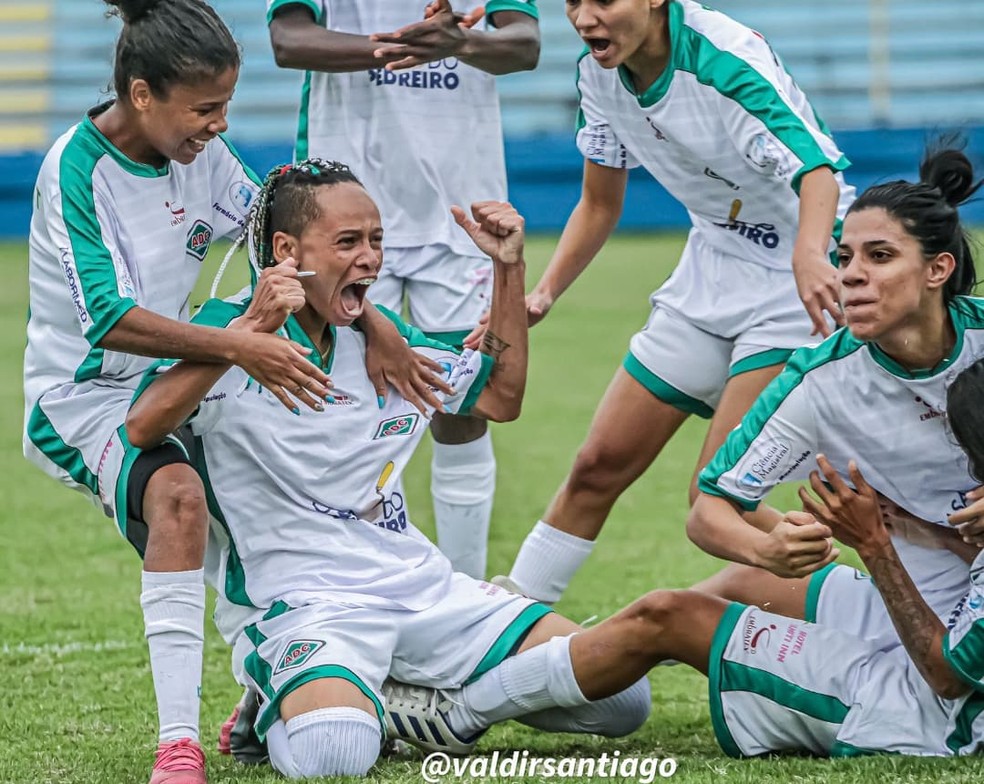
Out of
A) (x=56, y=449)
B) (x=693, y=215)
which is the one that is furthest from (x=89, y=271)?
(x=693, y=215)

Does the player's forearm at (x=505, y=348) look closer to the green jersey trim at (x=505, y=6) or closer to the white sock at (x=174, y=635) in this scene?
the white sock at (x=174, y=635)

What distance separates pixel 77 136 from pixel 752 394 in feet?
6.30

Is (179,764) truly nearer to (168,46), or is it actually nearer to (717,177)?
(168,46)

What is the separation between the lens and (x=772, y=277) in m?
4.62

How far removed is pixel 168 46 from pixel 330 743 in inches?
65.9

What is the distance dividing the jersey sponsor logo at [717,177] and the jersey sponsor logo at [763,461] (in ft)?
3.55

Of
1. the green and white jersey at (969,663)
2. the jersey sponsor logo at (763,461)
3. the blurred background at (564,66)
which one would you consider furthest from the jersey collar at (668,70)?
the blurred background at (564,66)

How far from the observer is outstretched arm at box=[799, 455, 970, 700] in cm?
343

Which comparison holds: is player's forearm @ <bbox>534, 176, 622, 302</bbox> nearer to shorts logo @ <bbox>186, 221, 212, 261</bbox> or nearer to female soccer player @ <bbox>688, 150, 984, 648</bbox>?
shorts logo @ <bbox>186, 221, 212, 261</bbox>

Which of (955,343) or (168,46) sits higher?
(168,46)

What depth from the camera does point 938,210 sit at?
365 cm

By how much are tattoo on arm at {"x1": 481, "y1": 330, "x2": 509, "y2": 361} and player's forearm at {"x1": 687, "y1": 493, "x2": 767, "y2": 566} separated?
0.67 meters

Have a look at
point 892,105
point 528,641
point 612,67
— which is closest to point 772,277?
point 612,67

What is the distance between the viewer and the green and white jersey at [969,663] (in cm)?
336
